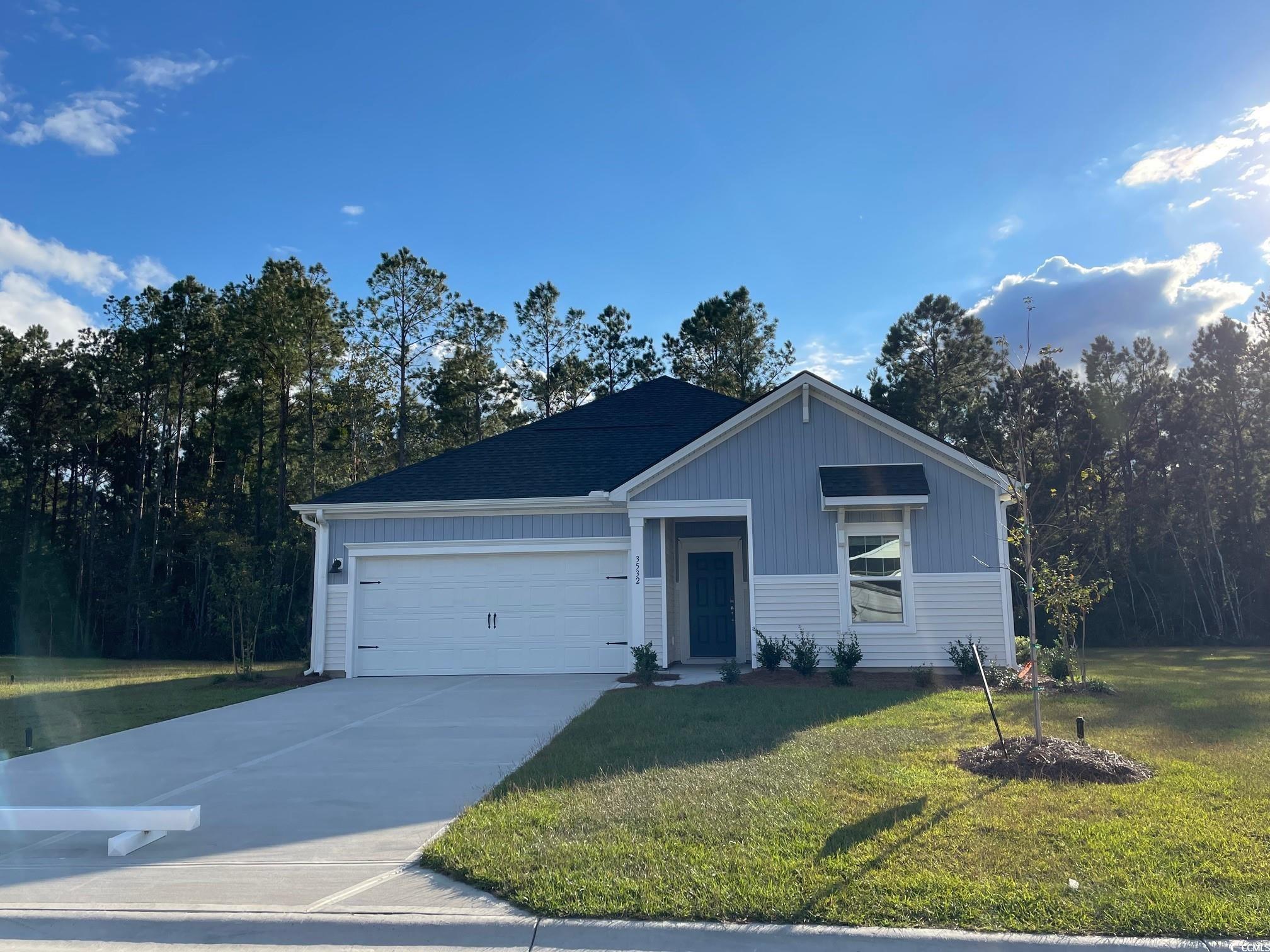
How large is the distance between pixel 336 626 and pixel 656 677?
233 inches

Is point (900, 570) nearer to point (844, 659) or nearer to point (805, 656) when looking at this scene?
point (844, 659)

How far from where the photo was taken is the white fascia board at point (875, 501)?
1263 centimetres

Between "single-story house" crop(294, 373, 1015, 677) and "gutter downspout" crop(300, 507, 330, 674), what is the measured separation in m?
0.03

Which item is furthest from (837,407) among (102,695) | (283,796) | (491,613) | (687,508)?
(102,695)

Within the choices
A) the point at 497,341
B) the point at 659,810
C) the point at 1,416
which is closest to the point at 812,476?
the point at 659,810

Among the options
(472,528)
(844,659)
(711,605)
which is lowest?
(844,659)

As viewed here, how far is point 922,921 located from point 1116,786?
2905mm

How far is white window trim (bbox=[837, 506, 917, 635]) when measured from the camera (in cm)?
1303

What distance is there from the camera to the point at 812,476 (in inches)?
530

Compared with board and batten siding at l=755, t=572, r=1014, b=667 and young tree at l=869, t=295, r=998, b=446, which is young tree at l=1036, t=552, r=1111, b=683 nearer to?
board and batten siding at l=755, t=572, r=1014, b=667

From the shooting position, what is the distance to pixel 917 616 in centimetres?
1300

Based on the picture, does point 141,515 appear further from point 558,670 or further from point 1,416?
point 558,670

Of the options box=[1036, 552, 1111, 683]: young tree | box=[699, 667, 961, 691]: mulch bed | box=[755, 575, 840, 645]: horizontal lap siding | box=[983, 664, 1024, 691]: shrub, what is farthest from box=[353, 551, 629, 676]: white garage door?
box=[1036, 552, 1111, 683]: young tree

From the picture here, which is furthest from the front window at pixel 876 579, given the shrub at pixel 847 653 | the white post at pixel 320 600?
the white post at pixel 320 600
